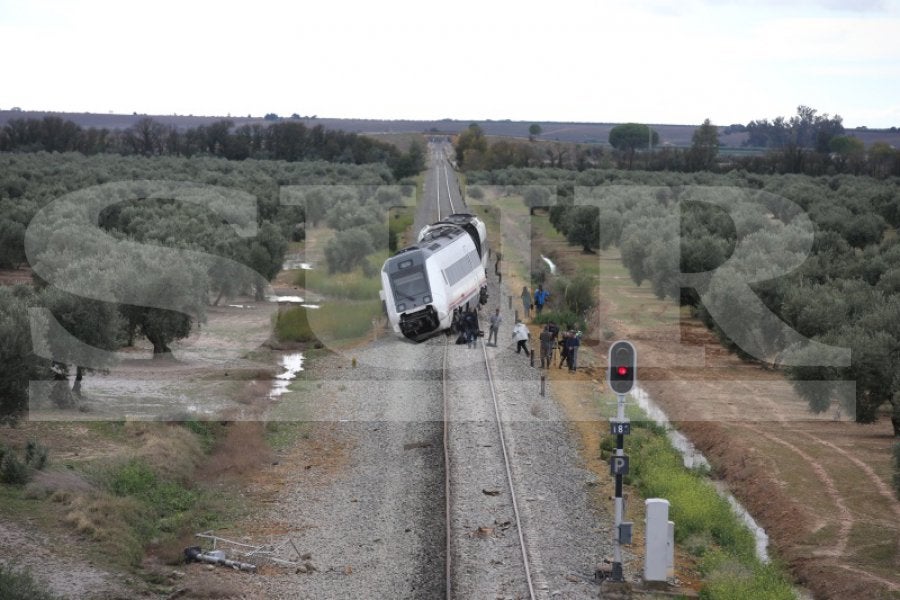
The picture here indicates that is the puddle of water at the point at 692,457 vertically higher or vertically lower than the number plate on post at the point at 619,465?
lower

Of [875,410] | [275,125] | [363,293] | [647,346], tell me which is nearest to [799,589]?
[875,410]

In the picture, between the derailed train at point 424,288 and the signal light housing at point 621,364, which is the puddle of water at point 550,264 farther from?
the signal light housing at point 621,364

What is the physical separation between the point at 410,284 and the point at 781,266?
599 inches

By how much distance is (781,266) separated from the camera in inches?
1526

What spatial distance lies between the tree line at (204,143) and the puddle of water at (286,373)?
99871 millimetres

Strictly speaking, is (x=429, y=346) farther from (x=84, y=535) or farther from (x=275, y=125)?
(x=275, y=125)

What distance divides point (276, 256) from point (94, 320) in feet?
77.7

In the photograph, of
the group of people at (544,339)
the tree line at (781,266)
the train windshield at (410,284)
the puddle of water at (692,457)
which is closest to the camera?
the puddle of water at (692,457)

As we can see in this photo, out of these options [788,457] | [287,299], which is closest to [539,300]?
[287,299]

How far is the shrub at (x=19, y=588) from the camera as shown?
12.5 m

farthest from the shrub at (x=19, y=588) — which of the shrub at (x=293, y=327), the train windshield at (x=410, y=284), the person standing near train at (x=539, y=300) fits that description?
the person standing near train at (x=539, y=300)

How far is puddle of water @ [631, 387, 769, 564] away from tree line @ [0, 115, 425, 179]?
4107 inches

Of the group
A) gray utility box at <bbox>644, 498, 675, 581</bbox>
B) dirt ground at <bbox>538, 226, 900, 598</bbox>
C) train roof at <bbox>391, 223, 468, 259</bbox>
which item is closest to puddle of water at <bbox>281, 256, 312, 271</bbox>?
train roof at <bbox>391, 223, 468, 259</bbox>

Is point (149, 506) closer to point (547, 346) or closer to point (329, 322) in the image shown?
point (547, 346)
